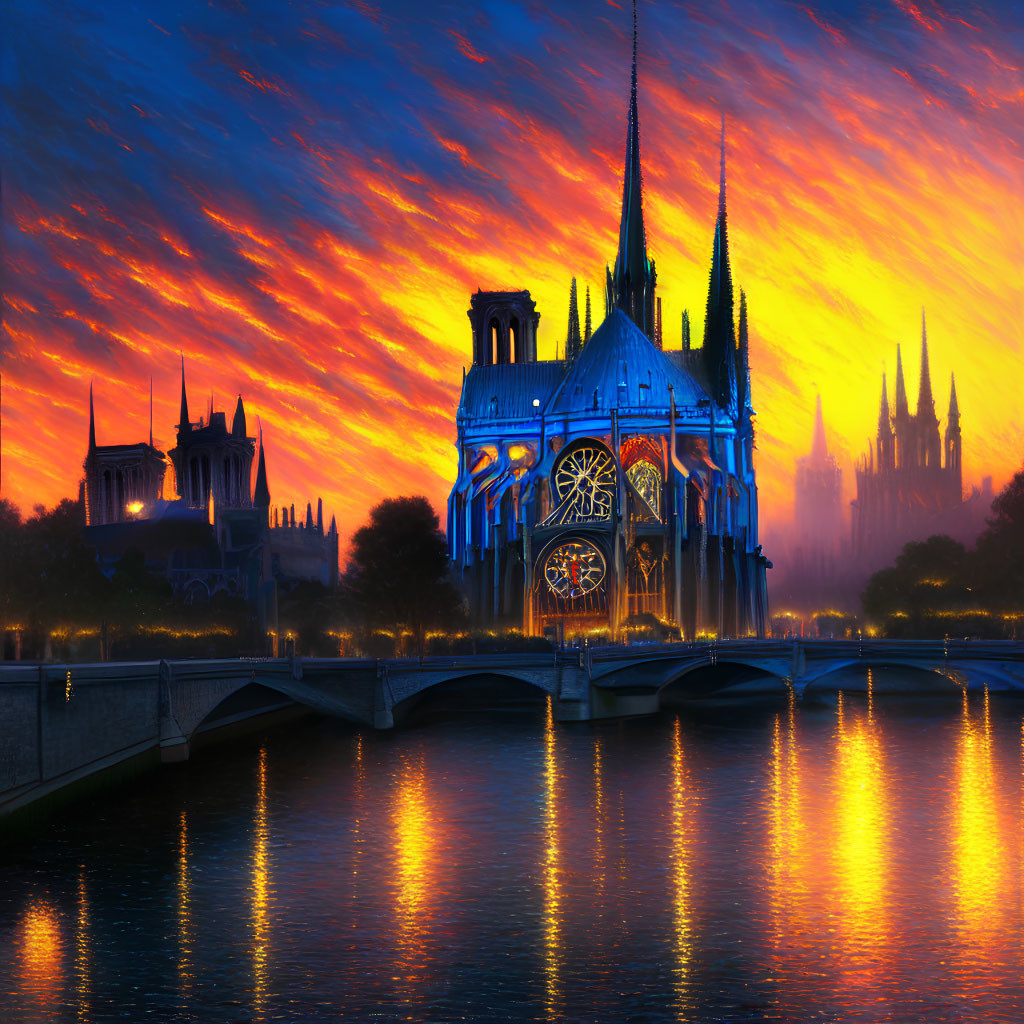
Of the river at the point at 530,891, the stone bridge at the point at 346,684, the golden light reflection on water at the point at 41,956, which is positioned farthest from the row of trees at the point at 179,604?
the golden light reflection on water at the point at 41,956

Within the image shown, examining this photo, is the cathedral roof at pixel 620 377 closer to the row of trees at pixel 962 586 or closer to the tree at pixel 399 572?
the row of trees at pixel 962 586

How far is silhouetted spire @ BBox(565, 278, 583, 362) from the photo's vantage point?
497ft

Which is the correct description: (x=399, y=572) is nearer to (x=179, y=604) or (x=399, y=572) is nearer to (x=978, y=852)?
(x=179, y=604)

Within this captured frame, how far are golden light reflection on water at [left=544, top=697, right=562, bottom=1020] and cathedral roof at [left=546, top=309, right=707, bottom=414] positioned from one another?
7493cm

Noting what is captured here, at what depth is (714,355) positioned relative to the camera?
138625 mm

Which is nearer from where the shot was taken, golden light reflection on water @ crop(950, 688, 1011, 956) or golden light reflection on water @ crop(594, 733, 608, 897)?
golden light reflection on water @ crop(950, 688, 1011, 956)

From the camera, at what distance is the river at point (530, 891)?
25406 millimetres

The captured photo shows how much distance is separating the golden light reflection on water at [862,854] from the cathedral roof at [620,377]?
225ft

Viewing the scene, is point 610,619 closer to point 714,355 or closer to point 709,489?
point 709,489

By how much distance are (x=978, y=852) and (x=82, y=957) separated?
73.1 ft

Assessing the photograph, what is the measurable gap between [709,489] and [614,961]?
9914 centimetres

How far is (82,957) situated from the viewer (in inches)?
1077

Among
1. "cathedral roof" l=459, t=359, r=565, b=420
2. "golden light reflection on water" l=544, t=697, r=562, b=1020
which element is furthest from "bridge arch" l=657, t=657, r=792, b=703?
"cathedral roof" l=459, t=359, r=565, b=420

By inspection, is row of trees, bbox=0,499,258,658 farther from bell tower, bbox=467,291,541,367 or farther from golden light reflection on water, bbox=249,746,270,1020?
bell tower, bbox=467,291,541,367
